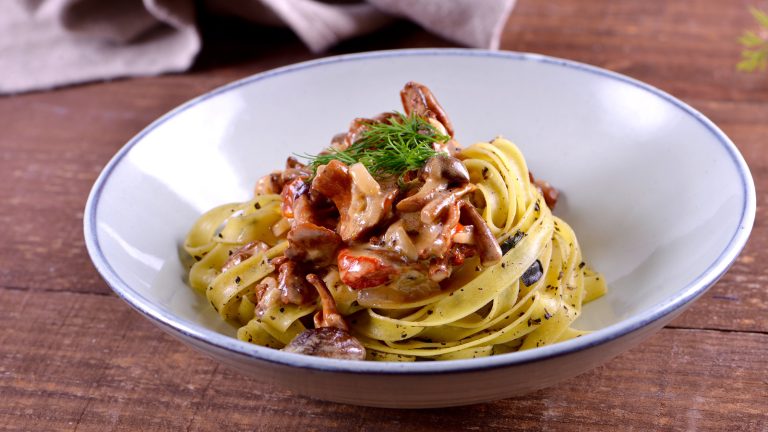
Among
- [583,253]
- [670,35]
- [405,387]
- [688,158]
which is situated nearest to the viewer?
[405,387]

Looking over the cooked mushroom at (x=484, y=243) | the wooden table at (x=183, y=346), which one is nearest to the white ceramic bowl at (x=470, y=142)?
the wooden table at (x=183, y=346)

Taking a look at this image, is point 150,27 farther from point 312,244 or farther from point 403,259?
point 403,259

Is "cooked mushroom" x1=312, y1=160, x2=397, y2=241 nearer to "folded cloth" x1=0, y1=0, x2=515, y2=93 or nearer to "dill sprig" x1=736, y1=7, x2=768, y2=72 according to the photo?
"folded cloth" x1=0, y1=0, x2=515, y2=93

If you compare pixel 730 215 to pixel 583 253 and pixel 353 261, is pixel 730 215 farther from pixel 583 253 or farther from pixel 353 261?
pixel 353 261

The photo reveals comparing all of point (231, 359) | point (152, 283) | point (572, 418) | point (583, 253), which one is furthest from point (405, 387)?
point (583, 253)

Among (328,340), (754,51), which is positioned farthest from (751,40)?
(328,340)

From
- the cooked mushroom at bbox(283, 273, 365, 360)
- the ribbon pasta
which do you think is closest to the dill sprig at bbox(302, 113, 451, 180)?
the ribbon pasta
